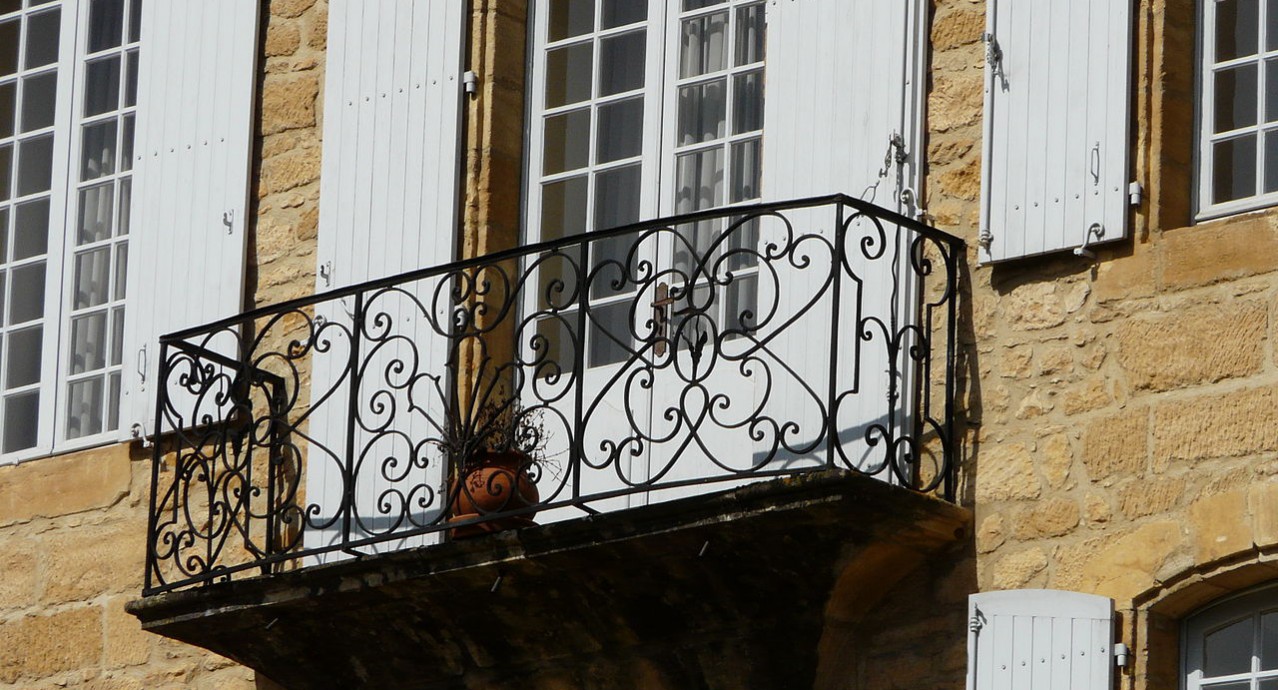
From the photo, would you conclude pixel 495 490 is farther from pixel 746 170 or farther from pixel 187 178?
pixel 187 178

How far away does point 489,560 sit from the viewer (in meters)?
9.83

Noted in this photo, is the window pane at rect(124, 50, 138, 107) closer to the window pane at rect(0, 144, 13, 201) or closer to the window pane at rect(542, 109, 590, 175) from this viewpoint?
the window pane at rect(0, 144, 13, 201)

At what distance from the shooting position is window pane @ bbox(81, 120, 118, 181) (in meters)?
12.3

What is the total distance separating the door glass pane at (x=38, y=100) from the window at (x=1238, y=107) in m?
5.10

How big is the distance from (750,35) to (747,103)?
9.7 inches

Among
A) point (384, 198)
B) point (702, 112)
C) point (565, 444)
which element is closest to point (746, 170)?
point (702, 112)

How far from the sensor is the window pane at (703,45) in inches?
426

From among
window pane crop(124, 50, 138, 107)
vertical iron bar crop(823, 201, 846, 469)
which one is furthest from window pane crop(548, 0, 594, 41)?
vertical iron bar crop(823, 201, 846, 469)

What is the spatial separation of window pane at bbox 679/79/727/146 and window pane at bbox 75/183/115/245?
8.54ft

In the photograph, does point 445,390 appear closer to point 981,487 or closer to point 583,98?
point 583,98

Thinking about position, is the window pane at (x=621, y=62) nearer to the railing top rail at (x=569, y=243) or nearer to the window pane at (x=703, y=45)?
the window pane at (x=703, y=45)

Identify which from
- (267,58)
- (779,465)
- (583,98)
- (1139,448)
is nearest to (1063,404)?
(1139,448)

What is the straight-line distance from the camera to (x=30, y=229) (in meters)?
12.5

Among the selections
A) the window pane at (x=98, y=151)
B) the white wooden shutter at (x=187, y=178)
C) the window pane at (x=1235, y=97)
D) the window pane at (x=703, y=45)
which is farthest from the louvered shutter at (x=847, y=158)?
the window pane at (x=98, y=151)
